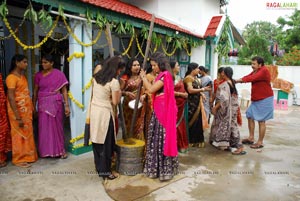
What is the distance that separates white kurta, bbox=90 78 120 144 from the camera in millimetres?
3363

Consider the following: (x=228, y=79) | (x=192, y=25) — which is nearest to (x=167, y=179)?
(x=228, y=79)

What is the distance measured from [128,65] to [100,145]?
150 cm

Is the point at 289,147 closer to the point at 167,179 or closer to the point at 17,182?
Answer: the point at 167,179

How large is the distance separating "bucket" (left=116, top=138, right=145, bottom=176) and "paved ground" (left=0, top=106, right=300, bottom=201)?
349mm

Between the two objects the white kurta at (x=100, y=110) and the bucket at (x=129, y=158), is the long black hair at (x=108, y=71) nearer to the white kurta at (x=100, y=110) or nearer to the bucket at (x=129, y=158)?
the white kurta at (x=100, y=110)

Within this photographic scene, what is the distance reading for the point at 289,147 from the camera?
17.9ft

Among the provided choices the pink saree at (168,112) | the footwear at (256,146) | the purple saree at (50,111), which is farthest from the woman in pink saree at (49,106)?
the footwear at (256,146)

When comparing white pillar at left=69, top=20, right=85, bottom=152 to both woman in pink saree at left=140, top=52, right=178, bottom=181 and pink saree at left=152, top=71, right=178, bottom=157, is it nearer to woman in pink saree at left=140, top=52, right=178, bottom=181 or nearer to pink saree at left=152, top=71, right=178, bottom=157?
woman in pink saree at left=140, top=52, right=178, bottom=181

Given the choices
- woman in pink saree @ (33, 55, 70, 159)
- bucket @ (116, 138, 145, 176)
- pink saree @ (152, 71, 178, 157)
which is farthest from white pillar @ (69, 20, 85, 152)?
pink saree @ (152, 71, 178, 157)

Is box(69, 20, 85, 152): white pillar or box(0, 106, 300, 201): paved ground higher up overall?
box(69, 20, 85, 152): white pillar

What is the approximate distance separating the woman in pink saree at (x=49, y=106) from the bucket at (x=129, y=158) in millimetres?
1132

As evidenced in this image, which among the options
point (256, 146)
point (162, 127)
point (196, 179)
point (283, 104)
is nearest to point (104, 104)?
point (162, 127)

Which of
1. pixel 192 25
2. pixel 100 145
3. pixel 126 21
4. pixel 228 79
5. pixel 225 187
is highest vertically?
pixel 192 25

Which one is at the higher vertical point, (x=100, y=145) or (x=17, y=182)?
(x=100, y=145)
